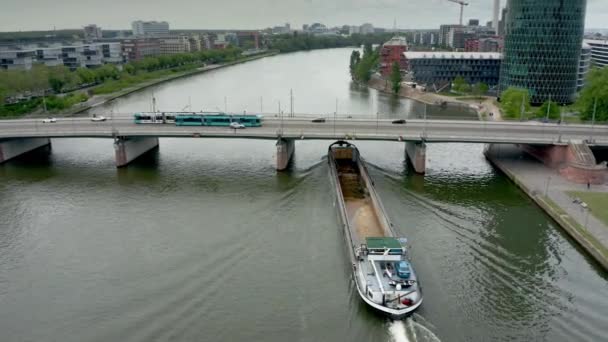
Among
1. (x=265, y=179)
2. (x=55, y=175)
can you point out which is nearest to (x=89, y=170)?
(x=55, y=175)

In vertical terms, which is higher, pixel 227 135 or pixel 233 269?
pixel 227 135

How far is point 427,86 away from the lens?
5069 inches

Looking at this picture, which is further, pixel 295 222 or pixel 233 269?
pixel 295 222

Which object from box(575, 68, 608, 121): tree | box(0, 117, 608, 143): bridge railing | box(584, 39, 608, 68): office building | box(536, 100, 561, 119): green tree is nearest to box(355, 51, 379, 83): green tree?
box(584, 39, 608, 68): office building

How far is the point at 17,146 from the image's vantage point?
65.6 m

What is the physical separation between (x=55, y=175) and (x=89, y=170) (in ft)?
11.7

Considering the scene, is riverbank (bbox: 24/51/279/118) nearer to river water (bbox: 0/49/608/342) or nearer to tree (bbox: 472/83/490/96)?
river water (bbox: 0/49/608/342)

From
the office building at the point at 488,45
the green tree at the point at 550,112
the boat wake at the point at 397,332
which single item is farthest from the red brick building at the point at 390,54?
the boat wake at the point at 397,332

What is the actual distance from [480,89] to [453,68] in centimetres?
1703

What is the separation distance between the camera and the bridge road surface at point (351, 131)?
5772 cm

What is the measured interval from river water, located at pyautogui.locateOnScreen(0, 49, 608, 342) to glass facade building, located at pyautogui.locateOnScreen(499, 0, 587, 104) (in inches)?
1997

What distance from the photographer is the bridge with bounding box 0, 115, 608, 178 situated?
57.6 meters

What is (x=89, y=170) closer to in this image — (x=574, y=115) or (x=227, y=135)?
(x=227, y=135)

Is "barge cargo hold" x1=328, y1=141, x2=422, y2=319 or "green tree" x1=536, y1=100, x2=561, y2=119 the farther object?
"green tree" x1=536, y1=100, x2=561, y2=119
